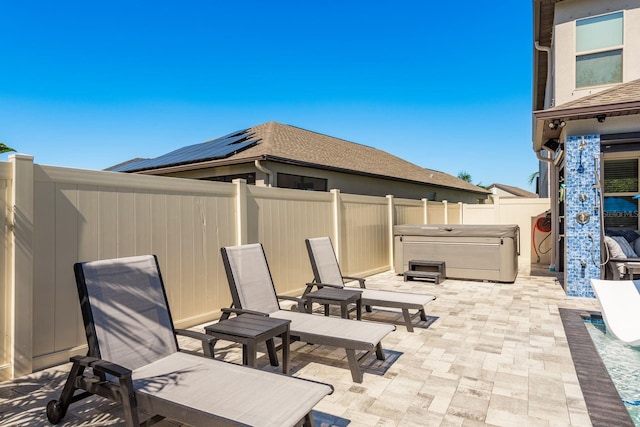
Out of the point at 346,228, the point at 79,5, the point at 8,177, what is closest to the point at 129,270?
the point at 8,177

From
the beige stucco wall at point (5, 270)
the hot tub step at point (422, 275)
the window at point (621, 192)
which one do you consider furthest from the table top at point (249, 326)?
the window at point (621, 192)

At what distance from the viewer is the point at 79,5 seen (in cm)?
1146

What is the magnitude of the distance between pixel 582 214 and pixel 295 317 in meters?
6.16

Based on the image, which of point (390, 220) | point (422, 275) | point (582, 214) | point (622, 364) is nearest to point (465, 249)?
point (422, 275)

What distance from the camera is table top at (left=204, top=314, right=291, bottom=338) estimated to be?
328 centimetres

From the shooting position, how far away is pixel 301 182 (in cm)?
1148

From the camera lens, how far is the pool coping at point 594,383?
8.85 feet

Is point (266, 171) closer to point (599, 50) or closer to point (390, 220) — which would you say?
point (390, 220)

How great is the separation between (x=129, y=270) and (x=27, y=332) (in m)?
1.38

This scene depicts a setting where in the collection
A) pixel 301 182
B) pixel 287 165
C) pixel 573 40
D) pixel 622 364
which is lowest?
pixel 622 364

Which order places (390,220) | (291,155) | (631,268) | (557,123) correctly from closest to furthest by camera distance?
(631,268), (557,123), (390,220), (291,155)

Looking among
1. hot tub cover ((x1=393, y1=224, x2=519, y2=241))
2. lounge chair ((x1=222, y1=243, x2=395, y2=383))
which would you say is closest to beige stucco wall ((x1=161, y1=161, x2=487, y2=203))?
hot tub cover ((x1=393, y1=224, x2=519, y2=241))

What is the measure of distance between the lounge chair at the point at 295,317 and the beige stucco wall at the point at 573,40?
7.81 meters

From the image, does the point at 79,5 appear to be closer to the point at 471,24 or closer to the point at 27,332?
the point at 27,332
